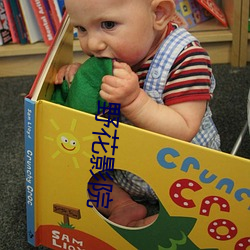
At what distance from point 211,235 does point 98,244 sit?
192 mm

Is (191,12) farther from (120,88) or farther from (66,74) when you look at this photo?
(120,88)

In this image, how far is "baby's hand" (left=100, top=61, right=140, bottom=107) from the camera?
635mm

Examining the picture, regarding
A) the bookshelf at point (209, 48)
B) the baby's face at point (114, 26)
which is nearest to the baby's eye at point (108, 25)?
the baby's face at point (114, 26)

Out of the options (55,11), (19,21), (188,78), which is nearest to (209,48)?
(55,11)

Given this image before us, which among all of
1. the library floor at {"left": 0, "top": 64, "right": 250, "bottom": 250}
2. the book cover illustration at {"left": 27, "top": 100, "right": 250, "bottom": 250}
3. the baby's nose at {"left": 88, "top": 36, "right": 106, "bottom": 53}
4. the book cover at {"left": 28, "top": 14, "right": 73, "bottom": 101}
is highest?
the baby's nose at {"left": 88, "top": 36, "right": 106, "bottom": 53}

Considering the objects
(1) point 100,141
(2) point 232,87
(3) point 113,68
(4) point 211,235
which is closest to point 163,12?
(3) point 113,68

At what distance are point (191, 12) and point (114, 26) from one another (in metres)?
0.75

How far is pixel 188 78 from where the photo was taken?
2.32 ft

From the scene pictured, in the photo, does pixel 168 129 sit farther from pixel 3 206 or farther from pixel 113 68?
pixel 3 206

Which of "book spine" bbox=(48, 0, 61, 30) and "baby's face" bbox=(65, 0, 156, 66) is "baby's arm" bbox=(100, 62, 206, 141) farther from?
"book spine" bbox=(48, 0, 61, 30)

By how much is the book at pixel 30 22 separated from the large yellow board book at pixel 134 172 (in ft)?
1.99

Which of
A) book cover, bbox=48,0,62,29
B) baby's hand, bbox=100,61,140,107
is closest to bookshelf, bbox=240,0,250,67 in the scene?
book cover, bbox=48,0,62,29

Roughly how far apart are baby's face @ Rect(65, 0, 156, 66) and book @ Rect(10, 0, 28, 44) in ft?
2.21

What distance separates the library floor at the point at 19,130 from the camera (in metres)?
0.91
